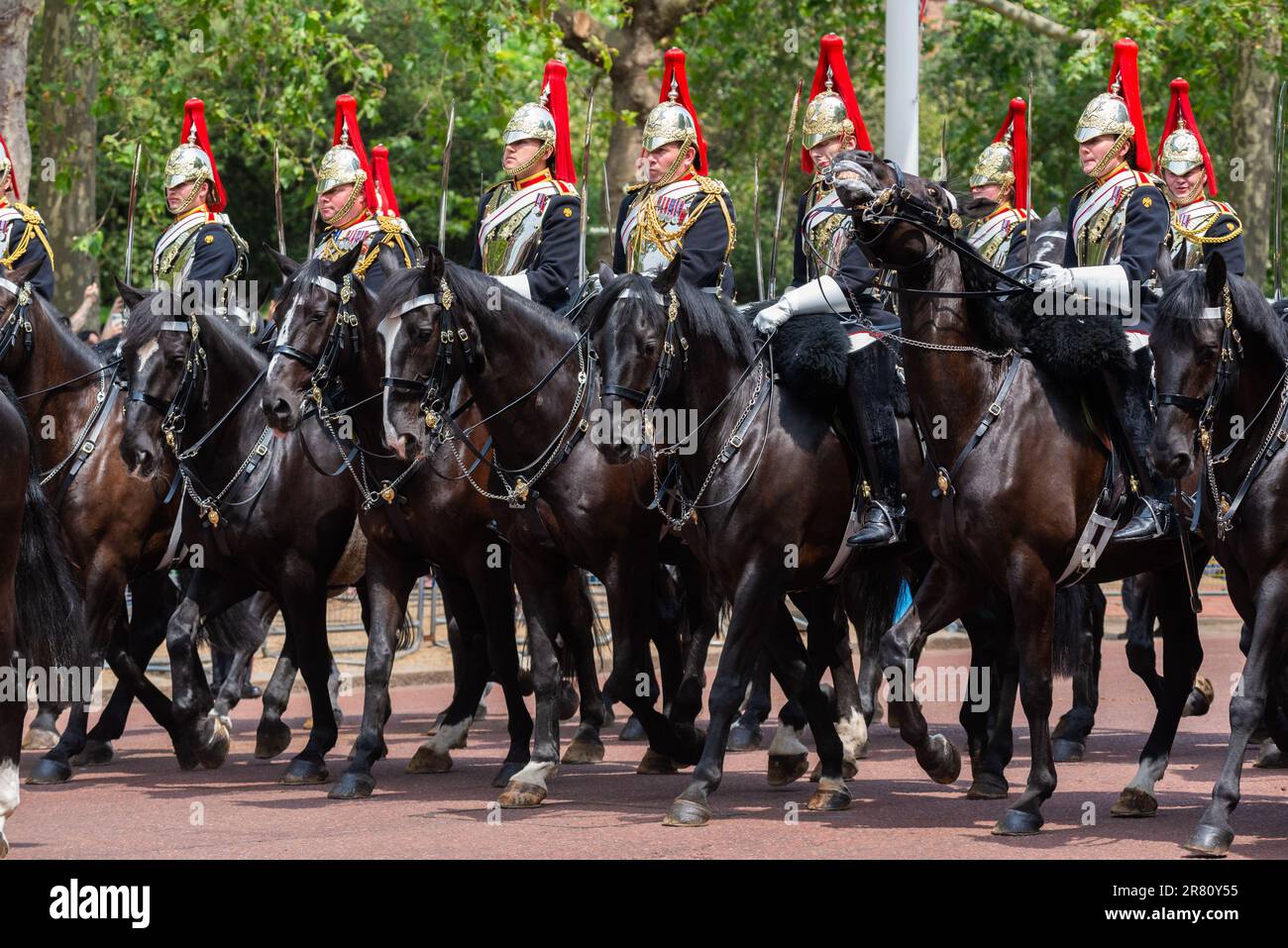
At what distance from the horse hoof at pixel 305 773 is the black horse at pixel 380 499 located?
0.43 meters

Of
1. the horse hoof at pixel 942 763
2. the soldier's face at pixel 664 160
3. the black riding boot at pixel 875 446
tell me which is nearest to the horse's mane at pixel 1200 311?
the black riding boot at pixel 875 446

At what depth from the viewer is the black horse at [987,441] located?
812 centimetres

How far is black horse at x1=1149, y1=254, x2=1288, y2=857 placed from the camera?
7344mm

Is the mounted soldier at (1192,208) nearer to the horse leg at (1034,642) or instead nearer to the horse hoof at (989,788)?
the horse leg at (1034,642)

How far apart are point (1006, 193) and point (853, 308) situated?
371 cm

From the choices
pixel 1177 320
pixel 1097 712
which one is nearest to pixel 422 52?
pixel 1097 712

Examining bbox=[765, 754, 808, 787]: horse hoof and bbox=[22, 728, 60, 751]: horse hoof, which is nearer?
bbox=[765, 754, 808, 787]: horse hoof

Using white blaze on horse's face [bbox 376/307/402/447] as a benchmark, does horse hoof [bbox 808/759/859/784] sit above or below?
below

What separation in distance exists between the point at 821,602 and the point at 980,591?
1355 mm

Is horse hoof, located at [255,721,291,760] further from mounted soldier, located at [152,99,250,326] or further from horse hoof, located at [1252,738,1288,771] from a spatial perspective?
horse hoof, located at [1252,738,1288,771]

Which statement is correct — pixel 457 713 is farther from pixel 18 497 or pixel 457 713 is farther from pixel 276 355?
pixel 18 497

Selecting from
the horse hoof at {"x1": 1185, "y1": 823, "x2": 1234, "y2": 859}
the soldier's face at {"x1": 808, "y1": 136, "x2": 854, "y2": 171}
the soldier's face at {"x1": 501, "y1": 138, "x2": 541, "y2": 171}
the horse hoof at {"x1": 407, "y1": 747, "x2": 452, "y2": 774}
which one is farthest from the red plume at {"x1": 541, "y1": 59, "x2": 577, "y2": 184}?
the horse hoof at {"x1": 1185, "y1": 823, "x2": 1234, "y2": 859}

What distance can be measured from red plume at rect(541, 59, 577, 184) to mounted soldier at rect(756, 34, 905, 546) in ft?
4.79

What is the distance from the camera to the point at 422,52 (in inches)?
1304
